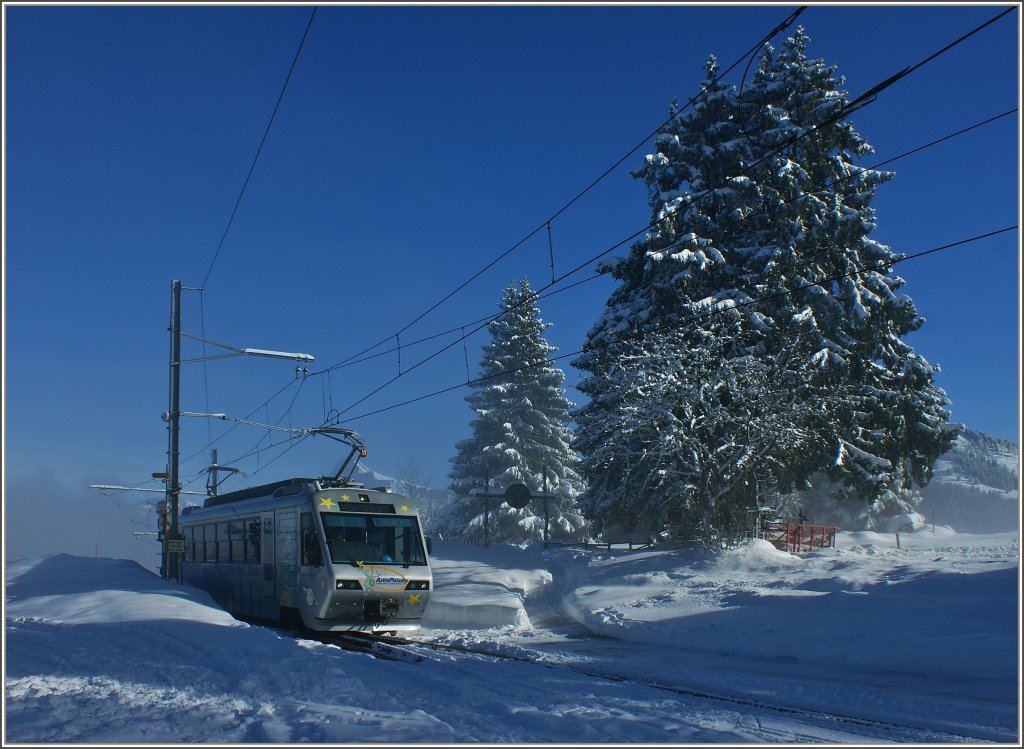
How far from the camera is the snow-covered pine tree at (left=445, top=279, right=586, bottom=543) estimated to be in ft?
155

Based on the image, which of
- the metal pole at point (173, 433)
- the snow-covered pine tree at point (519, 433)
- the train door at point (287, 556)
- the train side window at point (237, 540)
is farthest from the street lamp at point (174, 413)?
the snow-covered pine tree at point (519, 433)

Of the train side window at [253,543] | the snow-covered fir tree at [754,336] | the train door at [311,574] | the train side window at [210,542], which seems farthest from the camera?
the snow-covered fir tree at [754,336]

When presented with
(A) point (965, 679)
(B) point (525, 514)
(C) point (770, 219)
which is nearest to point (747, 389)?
(C) point (770, 219)

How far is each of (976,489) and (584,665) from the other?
119m

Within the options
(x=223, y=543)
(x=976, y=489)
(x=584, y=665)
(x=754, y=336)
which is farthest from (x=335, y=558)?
(x=976, y=489)

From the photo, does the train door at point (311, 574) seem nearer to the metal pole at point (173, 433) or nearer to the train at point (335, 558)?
the train at point (335, 558)

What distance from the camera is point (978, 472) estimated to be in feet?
420

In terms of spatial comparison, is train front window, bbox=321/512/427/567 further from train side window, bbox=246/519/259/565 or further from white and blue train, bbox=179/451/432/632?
train side window, bbox=246/519/259/565

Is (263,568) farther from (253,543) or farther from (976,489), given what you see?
(976,489)

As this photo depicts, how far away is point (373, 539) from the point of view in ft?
57.5

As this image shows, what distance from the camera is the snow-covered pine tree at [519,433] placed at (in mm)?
47219

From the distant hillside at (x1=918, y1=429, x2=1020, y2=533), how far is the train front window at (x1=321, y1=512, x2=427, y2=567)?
88864mm

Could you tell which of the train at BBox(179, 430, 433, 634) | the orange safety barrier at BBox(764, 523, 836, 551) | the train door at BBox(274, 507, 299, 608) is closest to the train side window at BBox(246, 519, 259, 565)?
the train at BBox(179, 430, 433, 634)

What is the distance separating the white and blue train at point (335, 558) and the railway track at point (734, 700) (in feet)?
5.11
